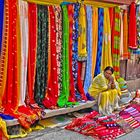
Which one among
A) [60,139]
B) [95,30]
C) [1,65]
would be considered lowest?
[60,139]

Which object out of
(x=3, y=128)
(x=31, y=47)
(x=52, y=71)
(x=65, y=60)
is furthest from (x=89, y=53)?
(x=3, y=128)

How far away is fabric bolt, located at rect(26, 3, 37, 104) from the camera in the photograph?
718 centimetres

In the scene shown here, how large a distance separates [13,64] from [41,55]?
2.61ft

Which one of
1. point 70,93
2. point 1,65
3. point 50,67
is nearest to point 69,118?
point 70,93

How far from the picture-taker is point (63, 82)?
7.95 meters

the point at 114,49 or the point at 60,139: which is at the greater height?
the point at 114,49

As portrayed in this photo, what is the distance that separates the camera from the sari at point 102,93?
26.8 ft

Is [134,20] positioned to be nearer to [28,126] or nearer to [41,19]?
[41,19]

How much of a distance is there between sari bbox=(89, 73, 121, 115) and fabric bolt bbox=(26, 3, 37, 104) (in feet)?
5.42

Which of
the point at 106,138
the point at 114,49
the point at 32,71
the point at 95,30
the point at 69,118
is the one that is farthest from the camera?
the point at 114,49

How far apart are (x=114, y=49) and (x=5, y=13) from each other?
380 cm

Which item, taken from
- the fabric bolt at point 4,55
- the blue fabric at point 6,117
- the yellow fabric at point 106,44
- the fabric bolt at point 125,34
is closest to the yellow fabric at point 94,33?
Answer: the yellow fabric at point 106,44

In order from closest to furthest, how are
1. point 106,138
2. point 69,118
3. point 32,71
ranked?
point 106,138 < point 32,71 < point 69,118

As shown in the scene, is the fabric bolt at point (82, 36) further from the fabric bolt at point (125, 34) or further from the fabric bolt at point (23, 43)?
the fabric bolt at point (125, 34)
